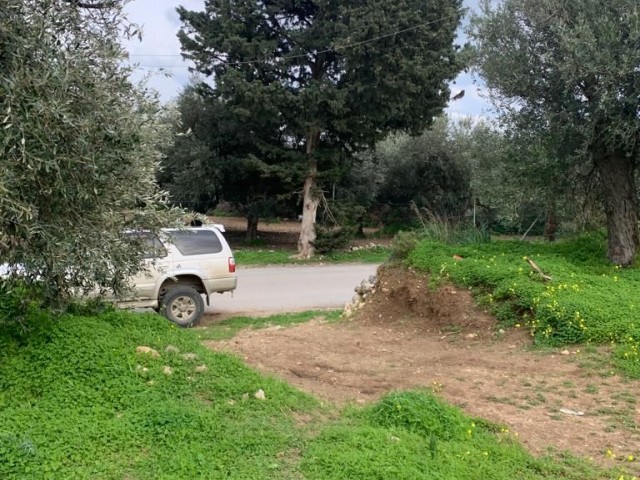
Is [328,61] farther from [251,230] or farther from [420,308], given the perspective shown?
[420,308]

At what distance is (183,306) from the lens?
11.1 metres

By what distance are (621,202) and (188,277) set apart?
746 cm

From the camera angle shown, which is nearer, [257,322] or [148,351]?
[148,351]

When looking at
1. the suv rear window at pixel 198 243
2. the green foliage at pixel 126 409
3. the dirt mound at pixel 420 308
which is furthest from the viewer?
the suv rear window at pixel 198 243

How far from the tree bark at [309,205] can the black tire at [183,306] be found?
37.1 feet

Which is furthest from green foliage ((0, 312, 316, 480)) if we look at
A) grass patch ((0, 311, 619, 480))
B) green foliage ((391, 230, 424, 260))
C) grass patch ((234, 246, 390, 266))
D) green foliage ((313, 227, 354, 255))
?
green foliage ((313, 227, 354, 255))

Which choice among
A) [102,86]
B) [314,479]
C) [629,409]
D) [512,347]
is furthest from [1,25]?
[512,347]

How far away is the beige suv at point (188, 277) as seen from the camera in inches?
424

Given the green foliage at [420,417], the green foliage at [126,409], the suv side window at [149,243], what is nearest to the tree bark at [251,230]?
the suv side window at [149,243]

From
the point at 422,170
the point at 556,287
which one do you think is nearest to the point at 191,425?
the point at 556,287

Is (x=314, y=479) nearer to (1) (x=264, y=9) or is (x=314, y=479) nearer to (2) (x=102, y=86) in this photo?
(2) (x=102, y=86)

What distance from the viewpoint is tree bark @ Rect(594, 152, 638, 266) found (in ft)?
33.7

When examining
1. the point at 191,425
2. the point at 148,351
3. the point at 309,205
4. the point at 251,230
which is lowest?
the point at 191,425

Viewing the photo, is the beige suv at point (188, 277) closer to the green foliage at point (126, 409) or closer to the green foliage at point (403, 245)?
the green foliage at point (403, 245)
